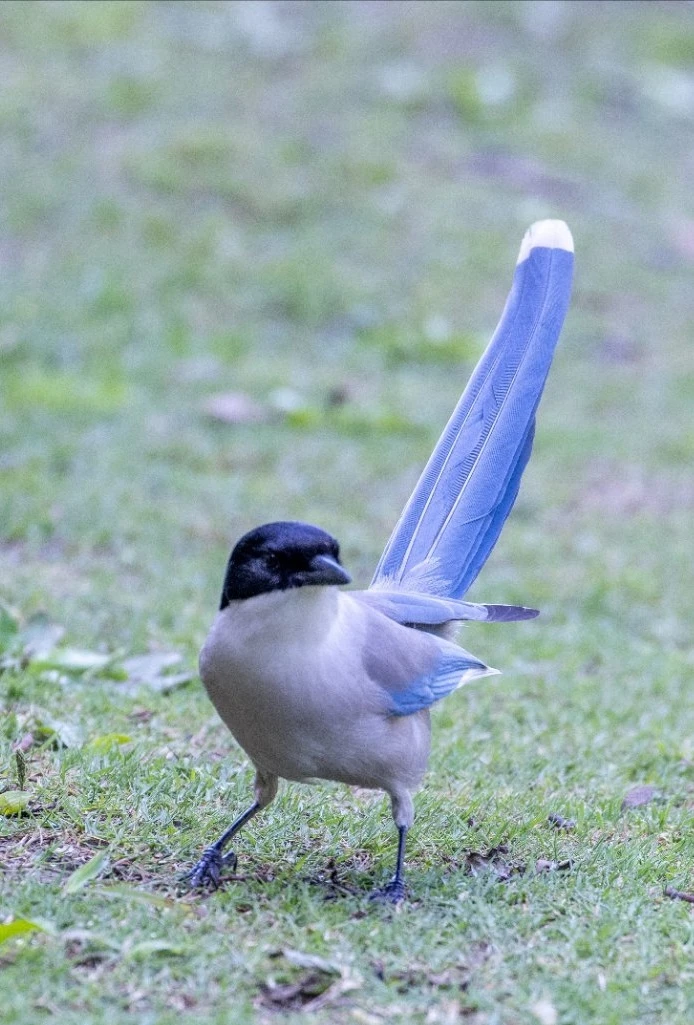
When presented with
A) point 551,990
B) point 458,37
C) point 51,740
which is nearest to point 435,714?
point 51,740

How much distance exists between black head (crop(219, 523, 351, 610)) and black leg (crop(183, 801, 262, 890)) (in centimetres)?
66

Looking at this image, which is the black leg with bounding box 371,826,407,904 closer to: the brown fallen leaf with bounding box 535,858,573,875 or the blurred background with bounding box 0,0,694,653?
the brown fallen leaf with bounding box 535,858,573,875

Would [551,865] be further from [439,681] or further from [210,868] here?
[210,868]

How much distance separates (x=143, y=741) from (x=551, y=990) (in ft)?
5.56

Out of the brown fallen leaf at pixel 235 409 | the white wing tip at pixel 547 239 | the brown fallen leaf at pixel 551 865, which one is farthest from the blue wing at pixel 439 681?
the brown fallen leaf at pixel 235 409

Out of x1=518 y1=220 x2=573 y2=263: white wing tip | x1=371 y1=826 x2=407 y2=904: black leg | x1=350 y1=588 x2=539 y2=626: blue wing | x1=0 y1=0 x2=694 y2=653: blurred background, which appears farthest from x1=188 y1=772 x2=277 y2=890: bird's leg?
x1=518 y1=220 x2=573 y2=263: white wing tip

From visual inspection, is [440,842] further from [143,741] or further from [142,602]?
[142,602]

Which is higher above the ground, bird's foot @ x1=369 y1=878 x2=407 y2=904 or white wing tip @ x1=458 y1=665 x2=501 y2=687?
white wing tip @ x1=458 y1=665 x2=501 y2=687

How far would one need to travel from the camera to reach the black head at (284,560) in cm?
322

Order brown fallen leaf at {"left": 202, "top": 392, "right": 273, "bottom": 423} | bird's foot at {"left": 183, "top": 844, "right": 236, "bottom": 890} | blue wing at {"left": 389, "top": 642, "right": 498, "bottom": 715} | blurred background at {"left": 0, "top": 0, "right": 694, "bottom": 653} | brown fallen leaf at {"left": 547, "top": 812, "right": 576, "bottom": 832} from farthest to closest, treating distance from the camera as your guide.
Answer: brown fallen leaf at {"left": 202, "top": 392, "right": 273, "bottom": 423} → blurred background at {"left": 0, "top": 0, "right": 694, "bottom": 653} → brown fallen leaf at {"left": 547, "top": 812, "right": 576, "bottom": 832} → blue wing at {"left": 389, "top": 642, "right": 498, "bottom": 715} → bird's foot at {"left": 183, "top": 844, "right": 236, "bottom": 890}

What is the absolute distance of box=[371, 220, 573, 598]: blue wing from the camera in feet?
13.8

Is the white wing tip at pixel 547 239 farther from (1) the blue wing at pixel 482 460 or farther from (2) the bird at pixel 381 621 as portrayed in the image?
(2) the bird at pixel 381 621

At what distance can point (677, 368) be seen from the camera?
9.98m

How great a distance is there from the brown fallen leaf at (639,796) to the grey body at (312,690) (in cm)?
107
